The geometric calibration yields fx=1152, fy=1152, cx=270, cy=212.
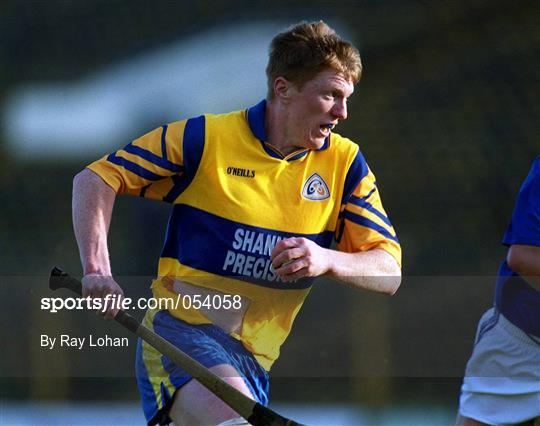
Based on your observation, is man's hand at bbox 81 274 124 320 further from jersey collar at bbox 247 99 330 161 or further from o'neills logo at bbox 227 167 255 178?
jersey collar at bbox 247 99 330 161

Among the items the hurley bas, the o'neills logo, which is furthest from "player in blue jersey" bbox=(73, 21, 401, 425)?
the hurley bas

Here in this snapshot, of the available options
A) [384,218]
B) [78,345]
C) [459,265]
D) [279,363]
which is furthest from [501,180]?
[384,218]

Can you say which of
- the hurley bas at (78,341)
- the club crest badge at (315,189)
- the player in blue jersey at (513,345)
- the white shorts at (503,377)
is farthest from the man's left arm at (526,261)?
the hurley bas at (78,341)

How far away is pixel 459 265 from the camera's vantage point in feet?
19.2

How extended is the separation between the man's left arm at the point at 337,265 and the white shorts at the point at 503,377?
0.35 m

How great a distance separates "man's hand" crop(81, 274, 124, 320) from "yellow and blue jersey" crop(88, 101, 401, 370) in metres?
0.29

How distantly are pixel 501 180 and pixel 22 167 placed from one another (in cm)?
254

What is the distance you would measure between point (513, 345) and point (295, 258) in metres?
0.81

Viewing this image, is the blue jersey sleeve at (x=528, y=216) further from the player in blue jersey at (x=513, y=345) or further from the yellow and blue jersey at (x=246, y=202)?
the yellow and blue jersey at (x=246, y=202)

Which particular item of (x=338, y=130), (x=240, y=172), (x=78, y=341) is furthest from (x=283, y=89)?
(x=78, y=341)

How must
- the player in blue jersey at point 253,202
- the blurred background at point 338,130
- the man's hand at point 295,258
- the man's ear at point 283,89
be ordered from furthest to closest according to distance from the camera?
1. the blurred background at point 338,130
2. the man's ear at point 283,89
3. the player in blue jersey at point 253,202
4. the man's hand at point 295,258

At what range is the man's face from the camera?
3.15 meters

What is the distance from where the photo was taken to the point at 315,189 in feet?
10.5

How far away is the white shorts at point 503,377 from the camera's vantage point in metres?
3.23
